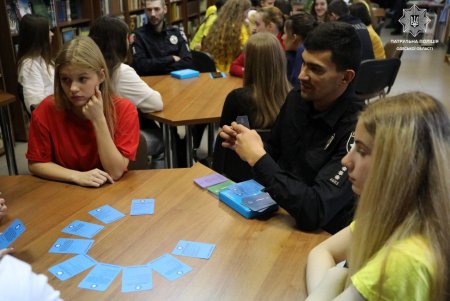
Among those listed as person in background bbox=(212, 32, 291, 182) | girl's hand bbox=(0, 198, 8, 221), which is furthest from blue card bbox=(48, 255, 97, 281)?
person in background bbox=(212, 32, 291, 182)

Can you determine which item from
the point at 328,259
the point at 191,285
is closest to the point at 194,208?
the point at 191,285

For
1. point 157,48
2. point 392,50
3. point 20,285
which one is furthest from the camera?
point 392,50

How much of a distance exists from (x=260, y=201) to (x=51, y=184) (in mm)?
895

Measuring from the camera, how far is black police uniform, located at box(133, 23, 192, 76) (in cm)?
403

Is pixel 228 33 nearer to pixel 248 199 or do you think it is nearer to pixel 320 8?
pixel 320 8

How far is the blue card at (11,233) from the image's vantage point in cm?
141

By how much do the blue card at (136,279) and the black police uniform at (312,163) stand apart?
51 centimetres

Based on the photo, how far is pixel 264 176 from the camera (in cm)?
153

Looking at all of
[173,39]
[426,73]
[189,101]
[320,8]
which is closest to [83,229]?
[189,101]

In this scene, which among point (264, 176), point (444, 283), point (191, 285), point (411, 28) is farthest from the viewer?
point (411, 28)

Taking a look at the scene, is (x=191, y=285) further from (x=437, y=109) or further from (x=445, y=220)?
A: (x=437, y=109)

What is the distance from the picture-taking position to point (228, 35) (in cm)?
409

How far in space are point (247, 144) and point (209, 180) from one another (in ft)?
0.95

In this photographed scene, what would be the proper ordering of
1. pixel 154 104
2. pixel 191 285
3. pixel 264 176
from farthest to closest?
pixel 154 104, pixel 264 176, pixel 191 285
